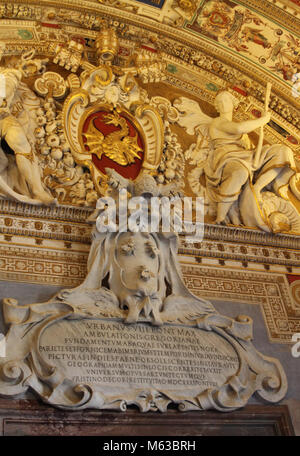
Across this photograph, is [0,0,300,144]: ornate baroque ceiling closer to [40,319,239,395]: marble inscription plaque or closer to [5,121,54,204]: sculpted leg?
[5,121,54,204]: sculpted leg

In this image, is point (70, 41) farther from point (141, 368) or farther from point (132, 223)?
point (141, 368)

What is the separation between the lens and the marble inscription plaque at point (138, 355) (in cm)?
616

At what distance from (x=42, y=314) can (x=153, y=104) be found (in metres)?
3.97

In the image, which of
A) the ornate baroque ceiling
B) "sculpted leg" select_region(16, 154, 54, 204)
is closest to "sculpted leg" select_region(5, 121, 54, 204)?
"sculpted leg" select_region(16, 154, 54, 204)

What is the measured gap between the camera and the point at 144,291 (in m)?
6.63

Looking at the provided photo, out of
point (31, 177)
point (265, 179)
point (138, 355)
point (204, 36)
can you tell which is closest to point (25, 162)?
point (31, 177)

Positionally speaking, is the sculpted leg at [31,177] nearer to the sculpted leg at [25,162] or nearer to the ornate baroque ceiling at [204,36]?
the sculpted leg at [25,162]

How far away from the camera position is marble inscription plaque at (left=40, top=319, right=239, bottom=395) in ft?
20.2

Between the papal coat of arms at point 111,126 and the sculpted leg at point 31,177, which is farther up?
the papal coat of arms at point 111,126

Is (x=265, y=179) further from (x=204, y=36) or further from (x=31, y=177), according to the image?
(x=31, y=177)

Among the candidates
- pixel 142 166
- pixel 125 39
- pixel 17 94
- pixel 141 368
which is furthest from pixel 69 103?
pixel 141 368

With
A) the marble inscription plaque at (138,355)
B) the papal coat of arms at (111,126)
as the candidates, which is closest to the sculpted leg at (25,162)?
the papal coat of arms at (111,126)

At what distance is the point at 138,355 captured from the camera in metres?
6.46
